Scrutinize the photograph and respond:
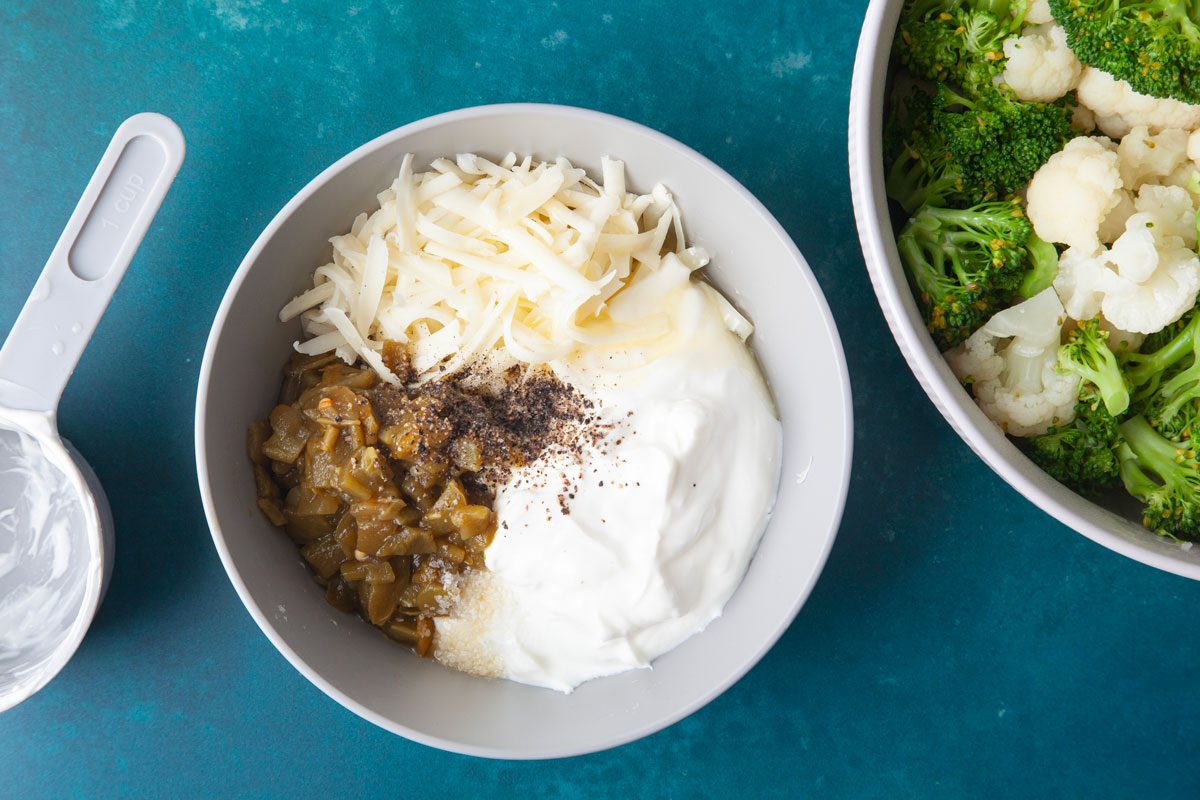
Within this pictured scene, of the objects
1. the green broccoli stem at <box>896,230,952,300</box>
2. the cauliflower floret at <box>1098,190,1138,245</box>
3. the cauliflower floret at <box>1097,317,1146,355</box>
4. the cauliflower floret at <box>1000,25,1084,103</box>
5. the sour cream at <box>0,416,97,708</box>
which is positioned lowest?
the sour cream at <box>0,416,97,708</box>

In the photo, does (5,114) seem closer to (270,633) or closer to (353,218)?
(353,218)

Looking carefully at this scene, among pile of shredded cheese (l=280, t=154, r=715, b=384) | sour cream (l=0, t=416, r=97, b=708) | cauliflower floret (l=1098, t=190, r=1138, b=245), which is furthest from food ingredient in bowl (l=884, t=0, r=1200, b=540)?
sour cream (l=0, t=416, r=97, b=708)

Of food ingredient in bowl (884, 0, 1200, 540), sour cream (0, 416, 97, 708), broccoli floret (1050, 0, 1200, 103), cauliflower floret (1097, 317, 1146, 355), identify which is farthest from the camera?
sour cream (0, 416, 97, 708)

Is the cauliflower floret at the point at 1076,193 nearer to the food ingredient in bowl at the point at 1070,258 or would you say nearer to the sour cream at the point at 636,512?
the food ingredient in bowl at the point at 1070,258

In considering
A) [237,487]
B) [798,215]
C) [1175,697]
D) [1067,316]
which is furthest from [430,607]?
[1175,697]

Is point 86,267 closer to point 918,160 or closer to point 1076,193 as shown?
point 918,160

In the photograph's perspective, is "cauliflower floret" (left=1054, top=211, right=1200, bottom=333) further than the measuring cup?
No

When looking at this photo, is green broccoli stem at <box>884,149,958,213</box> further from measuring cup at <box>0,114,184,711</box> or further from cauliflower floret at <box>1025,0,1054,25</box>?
measuring cup at <box>0,114,184,711</box>

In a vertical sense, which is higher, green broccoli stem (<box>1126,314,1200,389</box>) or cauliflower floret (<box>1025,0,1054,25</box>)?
cauliflower floret (<box>1025,0,1054,25</box>)
